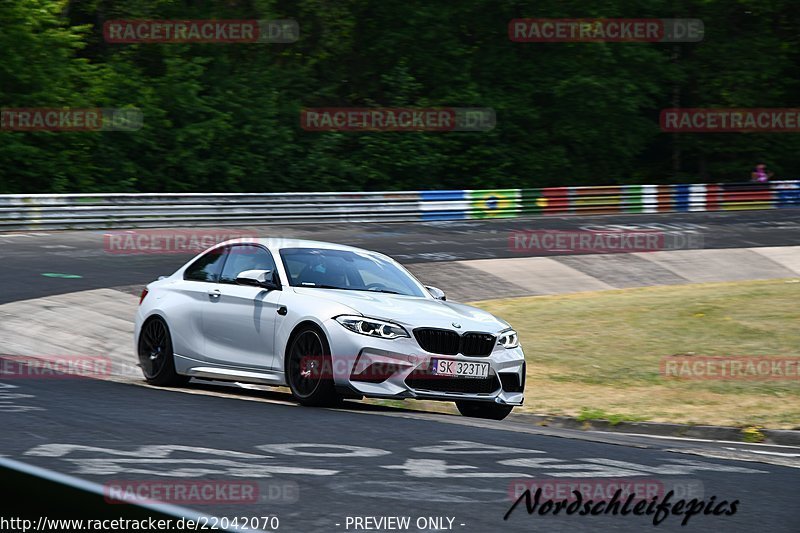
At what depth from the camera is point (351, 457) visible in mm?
7430

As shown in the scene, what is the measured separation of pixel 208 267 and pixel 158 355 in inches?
37.9

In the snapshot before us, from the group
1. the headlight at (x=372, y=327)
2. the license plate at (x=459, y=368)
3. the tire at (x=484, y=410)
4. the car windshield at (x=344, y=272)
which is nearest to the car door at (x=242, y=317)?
the car windshield at (x=344, y=272)

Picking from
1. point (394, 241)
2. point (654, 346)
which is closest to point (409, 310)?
point (654, 346)

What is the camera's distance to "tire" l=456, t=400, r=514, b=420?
10975mm

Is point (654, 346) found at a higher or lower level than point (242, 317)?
→ lower

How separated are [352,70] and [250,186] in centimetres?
912

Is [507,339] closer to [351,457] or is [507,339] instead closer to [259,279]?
[259,279]

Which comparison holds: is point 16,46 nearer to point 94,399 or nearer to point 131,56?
point 131,56

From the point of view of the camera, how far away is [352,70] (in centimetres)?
4844

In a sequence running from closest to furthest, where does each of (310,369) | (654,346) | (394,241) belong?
(310,369)
(654,346)
(394,241)

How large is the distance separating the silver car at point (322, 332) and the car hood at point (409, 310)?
0.04 ft

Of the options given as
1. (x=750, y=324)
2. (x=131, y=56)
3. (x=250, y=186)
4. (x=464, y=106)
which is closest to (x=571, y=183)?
(x=464, y=106)

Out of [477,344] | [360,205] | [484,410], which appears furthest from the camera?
[360,205]

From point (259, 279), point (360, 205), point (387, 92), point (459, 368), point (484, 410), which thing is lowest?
point (484, 410)
